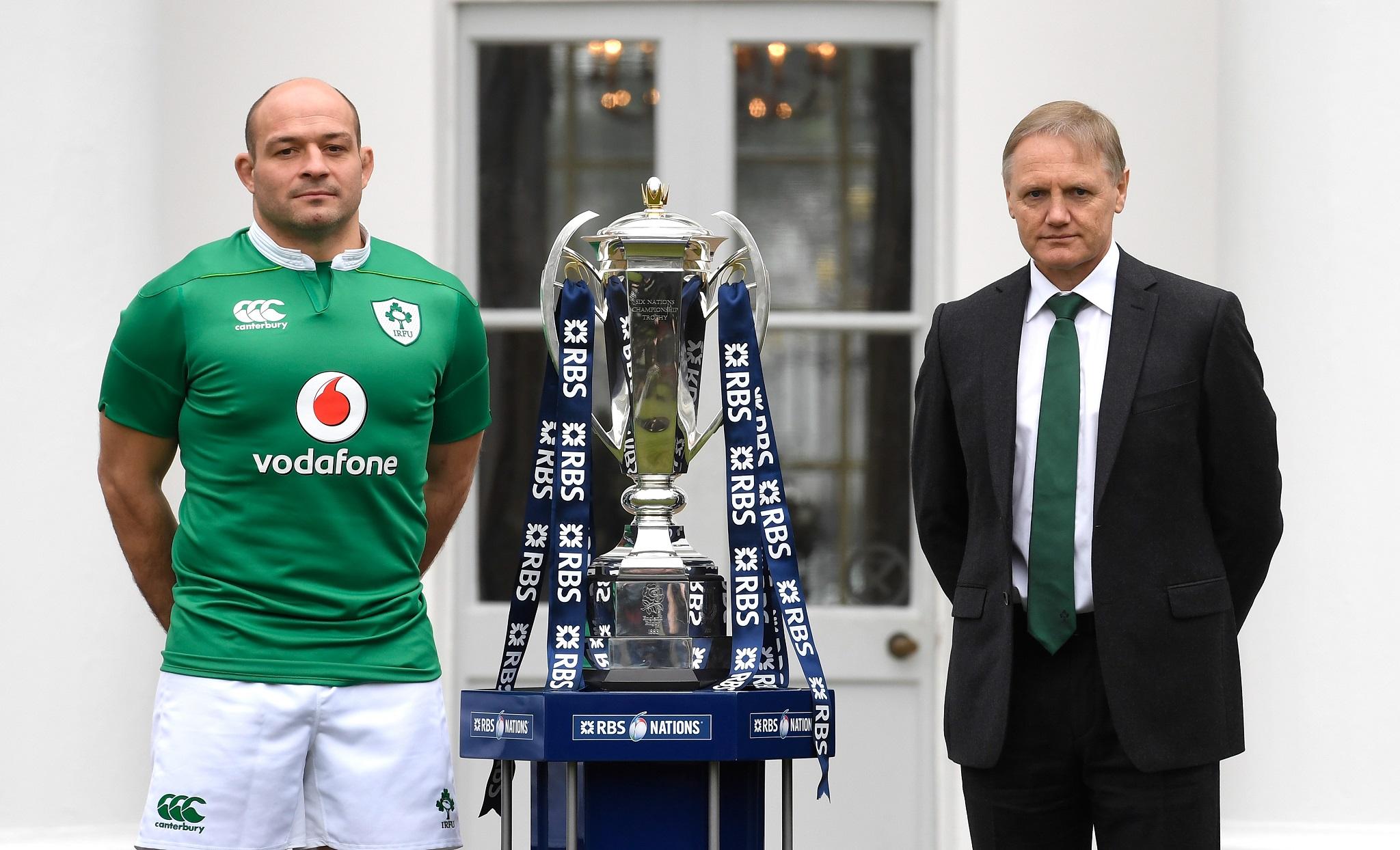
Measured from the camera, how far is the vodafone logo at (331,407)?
2.37 meters

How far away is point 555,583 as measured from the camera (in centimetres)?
259

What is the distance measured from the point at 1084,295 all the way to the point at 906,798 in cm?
230

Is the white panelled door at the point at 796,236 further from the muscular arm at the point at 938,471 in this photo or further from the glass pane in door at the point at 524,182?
the muscular arm at the point at 938,471

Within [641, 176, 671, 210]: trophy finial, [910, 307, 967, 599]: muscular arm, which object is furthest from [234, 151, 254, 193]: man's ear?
[910, 307, 967, 599]: muscular arm

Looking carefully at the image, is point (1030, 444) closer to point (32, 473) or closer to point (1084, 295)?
point (1084, 295)

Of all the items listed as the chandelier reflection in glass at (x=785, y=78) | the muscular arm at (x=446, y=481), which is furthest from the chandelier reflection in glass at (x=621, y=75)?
the muscular arm at (x=446, y=481)

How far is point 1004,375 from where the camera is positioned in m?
2.42

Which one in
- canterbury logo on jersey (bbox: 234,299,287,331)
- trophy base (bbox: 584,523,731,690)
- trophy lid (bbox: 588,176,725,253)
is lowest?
trophy base (bbox: 584,523,731,690)

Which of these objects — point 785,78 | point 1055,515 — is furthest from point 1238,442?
point 785,78

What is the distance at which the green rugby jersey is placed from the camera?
2354 mm

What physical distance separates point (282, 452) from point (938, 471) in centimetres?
95

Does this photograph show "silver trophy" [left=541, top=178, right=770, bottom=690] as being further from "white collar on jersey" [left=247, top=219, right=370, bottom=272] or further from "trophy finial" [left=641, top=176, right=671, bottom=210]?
"white collar on jersey" [left=247, top=219, right=370, bottom=272]

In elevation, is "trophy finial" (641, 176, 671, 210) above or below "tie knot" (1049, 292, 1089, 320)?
above

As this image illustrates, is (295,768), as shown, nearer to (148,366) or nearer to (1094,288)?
(148,366)
